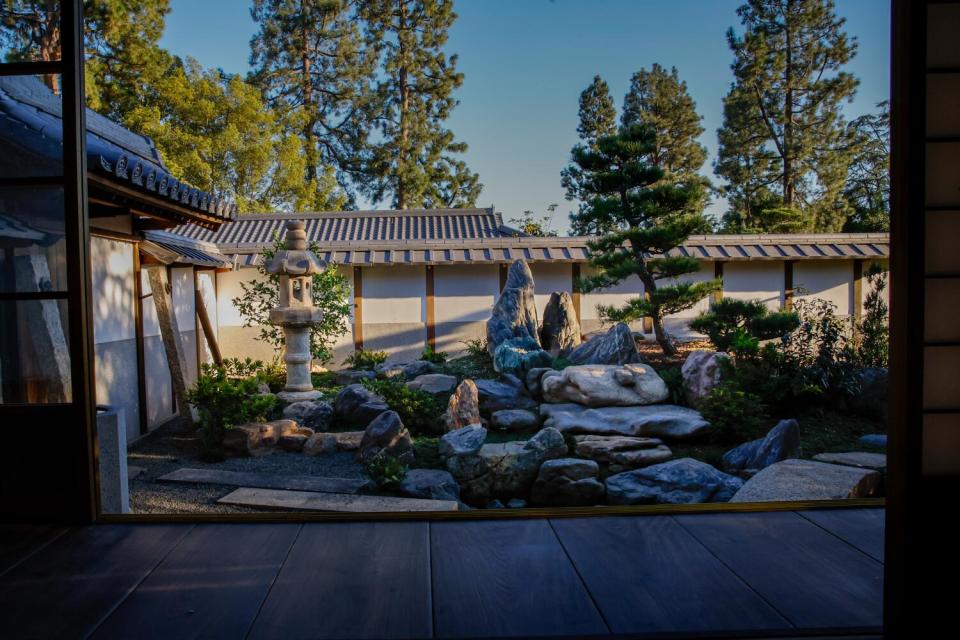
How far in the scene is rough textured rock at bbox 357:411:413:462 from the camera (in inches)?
215

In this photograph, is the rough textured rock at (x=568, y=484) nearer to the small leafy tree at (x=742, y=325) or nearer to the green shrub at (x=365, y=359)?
the small leafy tree at (x=742, y=325)

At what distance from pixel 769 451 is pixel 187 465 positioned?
4620 mm

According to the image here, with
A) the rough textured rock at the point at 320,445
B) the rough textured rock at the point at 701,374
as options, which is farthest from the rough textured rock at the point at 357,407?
the rough textured rock at the point at 701,374

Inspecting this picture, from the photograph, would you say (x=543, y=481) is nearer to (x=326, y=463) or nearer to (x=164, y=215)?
(x=326, y=463)

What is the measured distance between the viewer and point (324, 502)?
423cm

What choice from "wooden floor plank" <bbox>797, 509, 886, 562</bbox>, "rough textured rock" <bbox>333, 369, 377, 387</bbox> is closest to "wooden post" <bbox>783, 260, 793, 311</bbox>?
"rough textured rock" <bbox>333, 369, 377, 387</bbox>

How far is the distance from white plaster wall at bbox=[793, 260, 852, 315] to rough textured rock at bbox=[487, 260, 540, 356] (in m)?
4.69

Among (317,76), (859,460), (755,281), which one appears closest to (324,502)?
(859,460)

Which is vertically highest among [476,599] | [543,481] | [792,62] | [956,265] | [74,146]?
[792,62]

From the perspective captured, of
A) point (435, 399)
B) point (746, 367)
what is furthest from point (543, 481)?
point (746, 367)

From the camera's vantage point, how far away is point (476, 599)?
1832mm

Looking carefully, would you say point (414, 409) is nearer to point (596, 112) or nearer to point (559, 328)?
point (559, 328)

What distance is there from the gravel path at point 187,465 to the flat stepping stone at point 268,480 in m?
0.06

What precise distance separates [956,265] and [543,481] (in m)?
4.12
